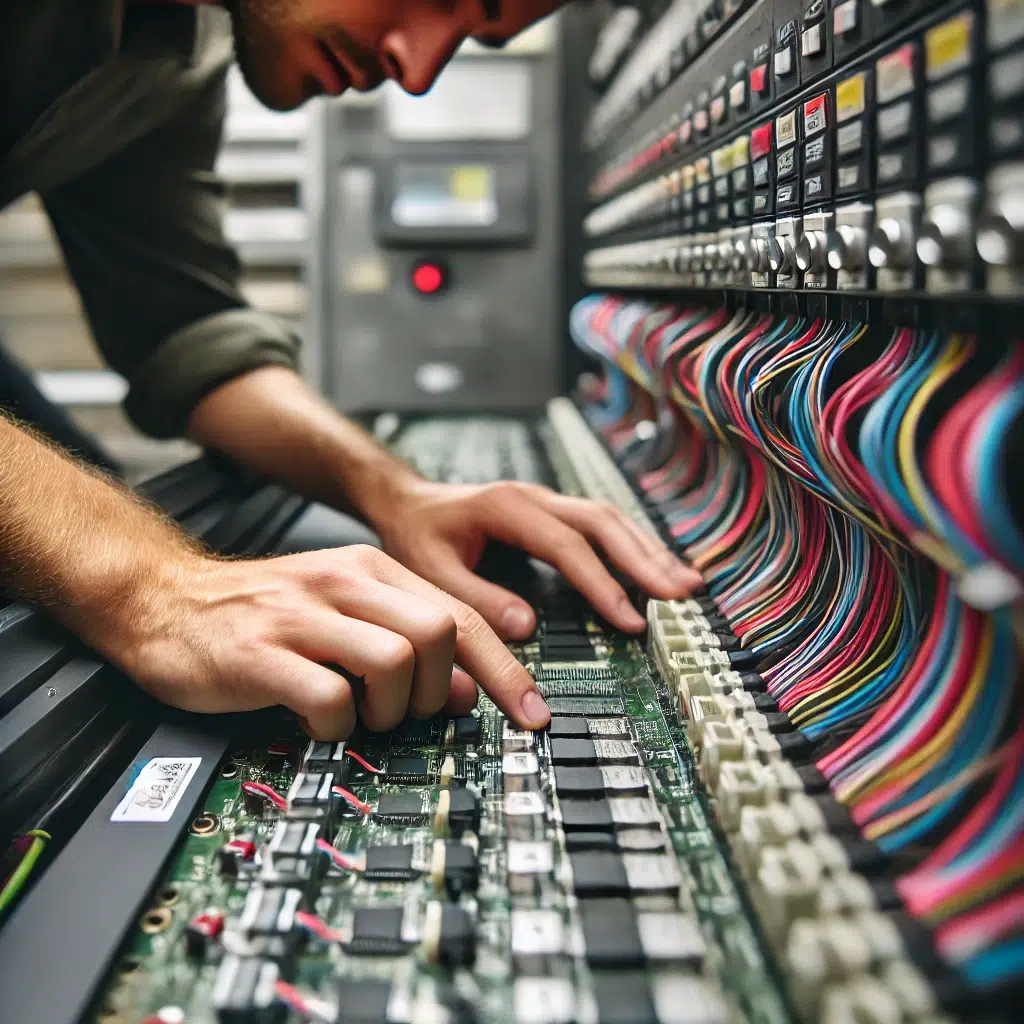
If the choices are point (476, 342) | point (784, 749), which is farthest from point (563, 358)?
point (784, 749)

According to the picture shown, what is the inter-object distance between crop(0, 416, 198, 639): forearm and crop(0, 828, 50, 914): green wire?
0.79 feet

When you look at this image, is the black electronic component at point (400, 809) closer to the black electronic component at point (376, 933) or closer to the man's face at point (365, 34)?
the black electronic component at point (376, 933)

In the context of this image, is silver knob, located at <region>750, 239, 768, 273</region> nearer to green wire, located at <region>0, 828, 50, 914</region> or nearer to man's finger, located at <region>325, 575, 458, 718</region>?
man's finger, located at <region>325, 575, 458, 718</region>

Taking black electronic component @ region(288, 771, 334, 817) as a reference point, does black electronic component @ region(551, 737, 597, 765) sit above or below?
above

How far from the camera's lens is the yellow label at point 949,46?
0.59 metres

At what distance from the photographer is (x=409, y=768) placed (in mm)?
771

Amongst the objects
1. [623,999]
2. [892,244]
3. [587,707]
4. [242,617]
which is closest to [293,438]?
[242,617]

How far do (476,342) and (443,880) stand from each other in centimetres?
254

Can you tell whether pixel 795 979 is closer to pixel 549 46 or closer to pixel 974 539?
pixel 974 539

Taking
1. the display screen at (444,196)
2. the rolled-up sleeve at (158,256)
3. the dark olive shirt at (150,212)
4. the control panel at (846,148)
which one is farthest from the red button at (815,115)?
the display screen at (444,196)

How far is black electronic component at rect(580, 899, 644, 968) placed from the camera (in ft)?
1.78

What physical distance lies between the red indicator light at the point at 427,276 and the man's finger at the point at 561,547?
1967mm

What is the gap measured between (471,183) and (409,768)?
2522 mm

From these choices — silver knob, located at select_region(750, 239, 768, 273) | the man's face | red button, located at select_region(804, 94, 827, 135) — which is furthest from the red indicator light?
red button, located at select_region(804, 94, 827, 135)
